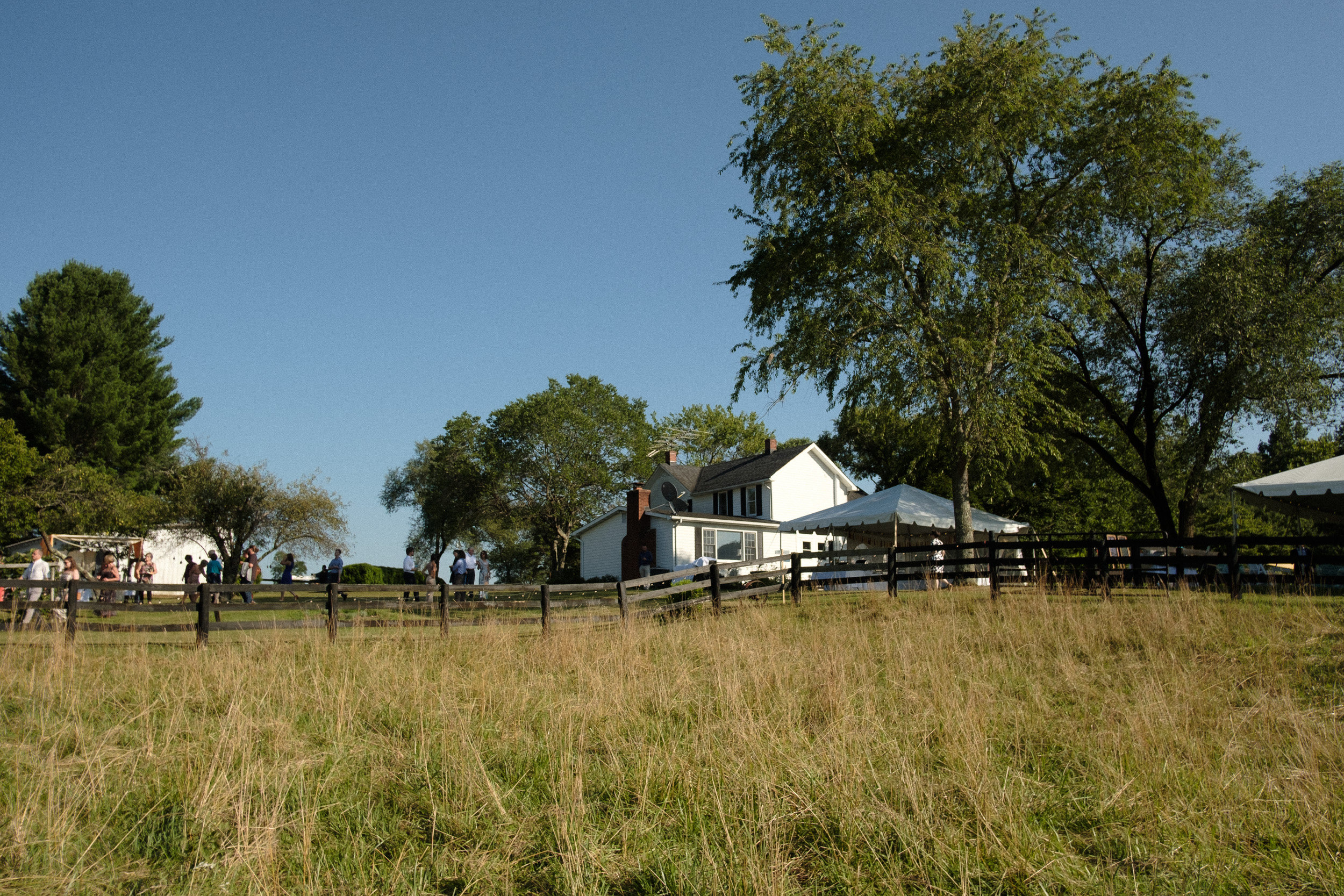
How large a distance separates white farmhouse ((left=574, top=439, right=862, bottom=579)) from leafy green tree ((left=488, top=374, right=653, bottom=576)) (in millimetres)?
8782

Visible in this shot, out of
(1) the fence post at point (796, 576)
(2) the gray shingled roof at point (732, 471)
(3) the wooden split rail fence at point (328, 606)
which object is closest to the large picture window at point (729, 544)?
(2) the gray shingled roof at point (732, 471)

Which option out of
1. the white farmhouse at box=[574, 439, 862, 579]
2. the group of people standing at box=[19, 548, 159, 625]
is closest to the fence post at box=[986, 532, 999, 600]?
the group of people standing at box=[19, 548, 159, 625]

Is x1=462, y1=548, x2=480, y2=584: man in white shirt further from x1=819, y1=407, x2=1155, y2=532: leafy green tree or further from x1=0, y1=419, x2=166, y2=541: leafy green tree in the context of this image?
x1=0, y1=419, x2=166, y2=541: leafy green tree

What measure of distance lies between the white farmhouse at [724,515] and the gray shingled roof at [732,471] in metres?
0.07

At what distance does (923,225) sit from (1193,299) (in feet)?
29.1

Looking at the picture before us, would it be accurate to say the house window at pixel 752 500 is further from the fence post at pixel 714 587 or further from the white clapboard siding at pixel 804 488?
the fence post at pixel 714 587

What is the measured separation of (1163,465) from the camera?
100 feet

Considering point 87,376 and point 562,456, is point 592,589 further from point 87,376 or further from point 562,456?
point 87,376

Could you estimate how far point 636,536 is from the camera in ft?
135

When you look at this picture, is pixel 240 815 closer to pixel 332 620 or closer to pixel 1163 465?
pixel 332 620

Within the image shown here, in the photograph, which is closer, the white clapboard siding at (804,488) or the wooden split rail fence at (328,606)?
the wooden split rail fence at (328,606)

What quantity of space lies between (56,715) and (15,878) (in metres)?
3.68

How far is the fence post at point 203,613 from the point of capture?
12.6 m

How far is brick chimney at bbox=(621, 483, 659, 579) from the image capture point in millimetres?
40750
